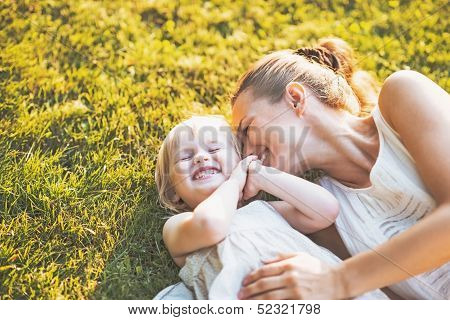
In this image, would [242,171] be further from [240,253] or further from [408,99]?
[408,99]

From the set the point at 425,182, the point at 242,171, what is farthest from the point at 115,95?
the point at 425,182

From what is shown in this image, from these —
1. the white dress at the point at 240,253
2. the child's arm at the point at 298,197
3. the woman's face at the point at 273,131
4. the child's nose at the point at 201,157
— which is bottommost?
the white dress at the point at 240,253

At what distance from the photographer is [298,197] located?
94.0 inches

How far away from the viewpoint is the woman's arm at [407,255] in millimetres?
2061

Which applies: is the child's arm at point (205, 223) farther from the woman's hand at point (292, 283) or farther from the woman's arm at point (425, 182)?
the woman's arm at point (425, 182)

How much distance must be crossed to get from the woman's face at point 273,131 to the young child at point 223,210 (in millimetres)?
66

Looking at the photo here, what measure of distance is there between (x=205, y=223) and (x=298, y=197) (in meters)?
0.43

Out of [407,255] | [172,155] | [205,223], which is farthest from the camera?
[172,155]

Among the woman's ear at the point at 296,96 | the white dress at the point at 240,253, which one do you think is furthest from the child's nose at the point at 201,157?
the woman's ear at the point at 296,96

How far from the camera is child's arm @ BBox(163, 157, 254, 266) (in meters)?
2.20

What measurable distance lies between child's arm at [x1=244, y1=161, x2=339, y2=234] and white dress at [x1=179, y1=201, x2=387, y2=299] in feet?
0.25

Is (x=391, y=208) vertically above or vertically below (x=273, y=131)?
below

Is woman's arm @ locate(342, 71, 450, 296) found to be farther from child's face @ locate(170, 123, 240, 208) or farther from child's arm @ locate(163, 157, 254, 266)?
child's face @ locate(170, 123, 240, 208)

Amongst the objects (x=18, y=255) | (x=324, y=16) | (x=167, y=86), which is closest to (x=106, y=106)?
(x=167, y=86)
